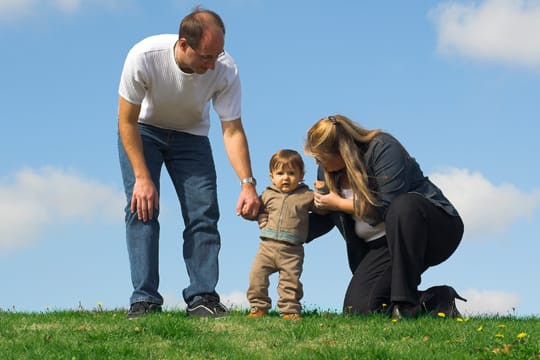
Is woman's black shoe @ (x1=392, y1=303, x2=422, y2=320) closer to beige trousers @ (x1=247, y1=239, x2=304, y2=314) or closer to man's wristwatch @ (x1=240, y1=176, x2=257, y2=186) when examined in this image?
beige trousers @ (x1=247, y1=239, x2=304, y2=314)

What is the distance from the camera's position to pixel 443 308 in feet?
30.3

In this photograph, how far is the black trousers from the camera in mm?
8594

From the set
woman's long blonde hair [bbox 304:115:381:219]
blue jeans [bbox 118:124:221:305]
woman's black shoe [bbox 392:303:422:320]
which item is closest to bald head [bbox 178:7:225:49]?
blue jeans [bbox 118:124:221:305]

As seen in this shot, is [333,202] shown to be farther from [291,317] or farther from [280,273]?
[291,317]

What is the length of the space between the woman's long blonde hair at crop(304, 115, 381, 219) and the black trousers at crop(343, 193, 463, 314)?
0.31 m

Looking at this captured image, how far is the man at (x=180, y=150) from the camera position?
8633 mm

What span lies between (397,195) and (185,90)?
2.38 m

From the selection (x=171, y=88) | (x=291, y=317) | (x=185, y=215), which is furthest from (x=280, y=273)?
(x=171, y=88)

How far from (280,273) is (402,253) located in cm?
124

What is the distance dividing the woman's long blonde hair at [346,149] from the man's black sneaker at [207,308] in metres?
1.66

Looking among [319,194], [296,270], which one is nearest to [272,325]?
[296,270]

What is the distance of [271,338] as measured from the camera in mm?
7641

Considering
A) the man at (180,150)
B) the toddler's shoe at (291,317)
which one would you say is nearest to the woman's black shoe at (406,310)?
the toddler's shoe at (291,317)

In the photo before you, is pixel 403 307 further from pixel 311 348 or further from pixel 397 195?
pixel 311 348
